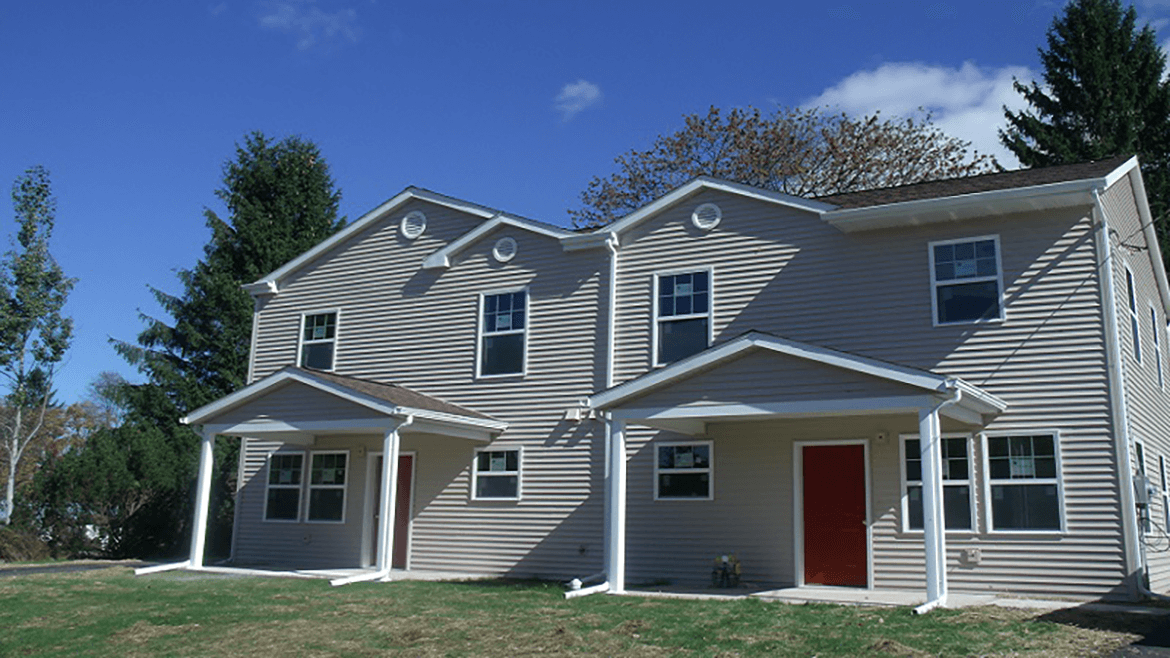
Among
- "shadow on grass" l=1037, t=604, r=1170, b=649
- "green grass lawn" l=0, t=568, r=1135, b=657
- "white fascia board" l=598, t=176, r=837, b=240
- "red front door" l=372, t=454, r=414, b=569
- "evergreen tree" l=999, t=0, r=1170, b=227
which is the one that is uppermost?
"evergreen tree" l=999, t=0, r=1170, b=227

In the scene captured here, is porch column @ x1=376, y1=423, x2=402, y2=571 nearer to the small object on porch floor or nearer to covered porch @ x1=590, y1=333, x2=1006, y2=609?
covered porch @ x1=590, y1=333, x2=1006, y2=609

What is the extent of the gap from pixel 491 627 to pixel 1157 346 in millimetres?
12517

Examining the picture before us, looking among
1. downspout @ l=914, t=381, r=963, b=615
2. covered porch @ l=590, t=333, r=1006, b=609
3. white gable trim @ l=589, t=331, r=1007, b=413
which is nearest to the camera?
downspout @ l=914, t=381, r=963, b=615

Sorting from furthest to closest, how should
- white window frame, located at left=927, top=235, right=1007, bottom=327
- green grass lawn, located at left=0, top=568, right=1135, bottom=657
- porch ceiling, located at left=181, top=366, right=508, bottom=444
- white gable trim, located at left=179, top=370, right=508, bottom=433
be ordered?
porch ceiling, located at left=181, top=366, right=508, bottom=444, white gable trim, located at left=179, top=370, right=508, bottom=433, white window frame, located at left=927, top=235, right=1007, bottom=327, green grass lawn, located at left=0, top=568, right=1135, bottom=657

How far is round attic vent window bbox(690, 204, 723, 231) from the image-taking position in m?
15.5

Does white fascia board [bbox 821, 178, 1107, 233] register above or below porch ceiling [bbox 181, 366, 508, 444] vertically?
above

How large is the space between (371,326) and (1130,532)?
12.8 meters

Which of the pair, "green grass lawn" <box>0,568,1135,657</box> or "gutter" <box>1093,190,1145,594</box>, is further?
"gutter" <box>1093,190,1145,594</box>

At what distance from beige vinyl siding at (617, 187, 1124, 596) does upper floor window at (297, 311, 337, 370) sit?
630 cm

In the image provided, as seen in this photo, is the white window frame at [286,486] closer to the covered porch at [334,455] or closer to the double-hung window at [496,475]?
the covered porch at [334,455]

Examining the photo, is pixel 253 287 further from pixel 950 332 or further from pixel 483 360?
pixel 950 332

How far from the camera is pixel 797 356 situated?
11.9 m

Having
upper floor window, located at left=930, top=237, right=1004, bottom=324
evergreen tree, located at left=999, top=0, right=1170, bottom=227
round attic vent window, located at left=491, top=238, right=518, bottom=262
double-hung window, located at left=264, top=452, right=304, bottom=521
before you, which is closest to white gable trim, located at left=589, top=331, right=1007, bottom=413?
upper floor window, located at left=930, top=237, right=1004, bottom=324

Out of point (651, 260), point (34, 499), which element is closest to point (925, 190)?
point (651, 260)
